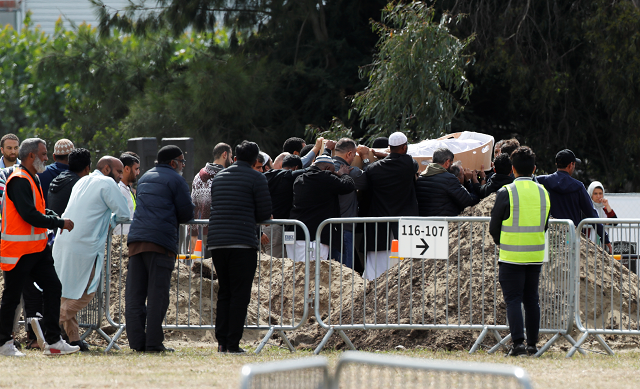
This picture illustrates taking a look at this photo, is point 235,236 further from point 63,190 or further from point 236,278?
point 63,190

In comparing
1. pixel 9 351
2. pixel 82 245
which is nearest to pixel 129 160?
pixel 82 245

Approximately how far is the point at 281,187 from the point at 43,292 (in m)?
3.22

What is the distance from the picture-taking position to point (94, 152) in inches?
1146

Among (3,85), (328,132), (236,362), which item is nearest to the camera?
(236,362)

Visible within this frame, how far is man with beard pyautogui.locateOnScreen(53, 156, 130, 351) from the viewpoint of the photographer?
26.4ft

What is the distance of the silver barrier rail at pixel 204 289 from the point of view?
28.0ft

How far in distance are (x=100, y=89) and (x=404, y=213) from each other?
16.6 metres

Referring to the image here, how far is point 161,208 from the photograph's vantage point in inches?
313

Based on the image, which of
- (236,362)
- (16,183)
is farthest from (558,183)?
(16,183)

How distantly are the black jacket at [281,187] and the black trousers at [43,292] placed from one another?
3.05 meters

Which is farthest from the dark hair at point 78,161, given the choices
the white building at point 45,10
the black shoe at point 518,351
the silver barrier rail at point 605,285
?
the white building at point 45,10

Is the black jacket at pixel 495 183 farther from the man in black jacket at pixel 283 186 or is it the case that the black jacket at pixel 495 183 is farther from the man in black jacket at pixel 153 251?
the man in black jacket at pixel 153 251

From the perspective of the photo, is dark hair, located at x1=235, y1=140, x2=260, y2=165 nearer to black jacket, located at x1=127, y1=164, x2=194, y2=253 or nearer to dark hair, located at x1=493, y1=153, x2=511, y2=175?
black jacket, located at x1=127, y1=164, x2=194, y2=253

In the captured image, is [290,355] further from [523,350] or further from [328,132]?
[328,132]
